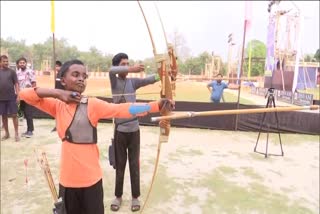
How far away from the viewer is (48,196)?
3.72 metres

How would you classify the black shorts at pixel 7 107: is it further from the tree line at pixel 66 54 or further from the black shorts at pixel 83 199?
the tree line at pixel 66 54

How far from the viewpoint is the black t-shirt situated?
5945 mm

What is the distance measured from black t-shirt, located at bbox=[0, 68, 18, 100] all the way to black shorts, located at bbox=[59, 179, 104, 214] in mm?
4355

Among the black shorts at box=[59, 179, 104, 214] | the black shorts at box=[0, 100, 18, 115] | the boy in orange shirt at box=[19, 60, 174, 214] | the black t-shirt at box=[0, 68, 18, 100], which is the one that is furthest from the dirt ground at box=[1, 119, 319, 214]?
the boy in orange shirt at box=[19, 60, 174, 214]

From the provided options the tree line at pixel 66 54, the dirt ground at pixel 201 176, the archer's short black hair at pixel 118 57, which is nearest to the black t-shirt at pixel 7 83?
the dirt ground at pixel 201 176

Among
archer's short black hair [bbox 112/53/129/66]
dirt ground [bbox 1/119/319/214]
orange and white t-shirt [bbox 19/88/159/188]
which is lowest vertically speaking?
dirt ground [bbox 1/119/319/214]

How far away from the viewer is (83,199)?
2164 mm

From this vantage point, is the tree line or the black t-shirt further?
the tree line

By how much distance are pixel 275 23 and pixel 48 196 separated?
1827 centimetres

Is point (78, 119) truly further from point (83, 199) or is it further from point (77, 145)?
point (83, 199)

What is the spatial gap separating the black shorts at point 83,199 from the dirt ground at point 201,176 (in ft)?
4.05

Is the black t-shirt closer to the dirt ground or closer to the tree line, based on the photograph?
the dirt ground

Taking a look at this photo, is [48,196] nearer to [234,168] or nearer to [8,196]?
[8,196]

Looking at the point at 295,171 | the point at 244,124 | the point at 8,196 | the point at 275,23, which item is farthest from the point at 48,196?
the point at 275,23
